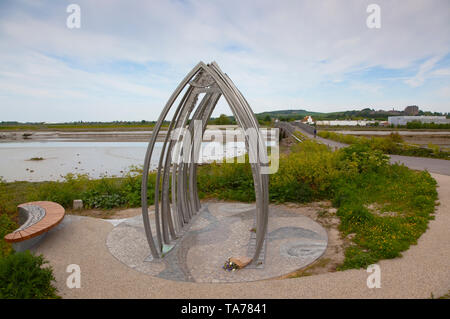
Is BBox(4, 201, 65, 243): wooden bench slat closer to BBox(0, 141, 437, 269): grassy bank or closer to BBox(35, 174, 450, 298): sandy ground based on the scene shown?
BBox(35, 174, 450, 298): sandy ground

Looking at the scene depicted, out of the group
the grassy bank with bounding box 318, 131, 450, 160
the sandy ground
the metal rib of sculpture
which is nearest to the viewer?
the sandy ground

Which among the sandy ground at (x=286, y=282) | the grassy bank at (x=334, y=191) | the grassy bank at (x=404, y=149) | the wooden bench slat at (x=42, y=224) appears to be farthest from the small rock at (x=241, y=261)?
the grassy bank at (x=404, y=149)

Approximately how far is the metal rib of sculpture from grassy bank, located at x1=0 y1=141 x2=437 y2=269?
96.1 inches

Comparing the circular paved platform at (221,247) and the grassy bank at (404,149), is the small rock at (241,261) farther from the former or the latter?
the grassy bank at (404,149)

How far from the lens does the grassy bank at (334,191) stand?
22.6ft

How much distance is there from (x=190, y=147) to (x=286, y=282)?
4.11 meters

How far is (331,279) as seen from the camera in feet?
15.1

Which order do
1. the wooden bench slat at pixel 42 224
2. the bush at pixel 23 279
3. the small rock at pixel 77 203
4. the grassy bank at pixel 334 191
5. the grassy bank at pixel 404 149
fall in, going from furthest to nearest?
the grassy bank at pixel 404 149 → the small rock at pixel 77 203 → the grassy bank at pixel 334 191 → the wooden bench slat at pixel 42 224 → the bush at pixel 23 279

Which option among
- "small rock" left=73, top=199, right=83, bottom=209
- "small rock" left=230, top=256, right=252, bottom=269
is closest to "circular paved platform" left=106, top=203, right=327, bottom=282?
"small rock" left=230, top=256, right=252, bottom=269

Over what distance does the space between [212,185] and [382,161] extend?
6589 mm

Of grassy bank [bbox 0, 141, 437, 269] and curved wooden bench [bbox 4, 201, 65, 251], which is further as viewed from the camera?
grassy bank [bbox 0, 141, 437, 269]

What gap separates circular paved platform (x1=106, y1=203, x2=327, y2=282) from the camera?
206 inches

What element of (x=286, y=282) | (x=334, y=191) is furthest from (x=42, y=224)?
(x=334, y=191)

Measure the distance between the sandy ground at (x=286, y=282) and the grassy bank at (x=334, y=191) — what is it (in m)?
0.98
